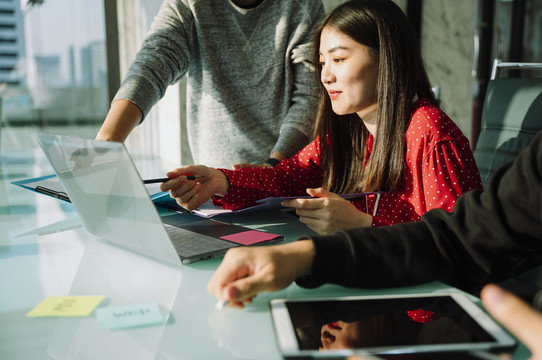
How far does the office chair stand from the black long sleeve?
1.98 ft

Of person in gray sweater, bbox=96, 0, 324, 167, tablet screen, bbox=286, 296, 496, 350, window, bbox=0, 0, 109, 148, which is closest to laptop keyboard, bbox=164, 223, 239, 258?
tablet screen, bbox=286, 296, 496, 350

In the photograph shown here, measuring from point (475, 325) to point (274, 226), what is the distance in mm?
556

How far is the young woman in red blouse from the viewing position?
1003 mm

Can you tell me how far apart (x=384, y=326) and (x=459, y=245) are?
22 cm

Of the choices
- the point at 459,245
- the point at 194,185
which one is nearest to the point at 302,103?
the point at 194,185

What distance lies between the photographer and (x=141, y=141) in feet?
12.6

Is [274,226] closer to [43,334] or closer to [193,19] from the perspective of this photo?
[43,334]

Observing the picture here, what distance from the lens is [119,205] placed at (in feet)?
2.53

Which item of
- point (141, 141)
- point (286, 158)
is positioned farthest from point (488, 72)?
point (286, 158)

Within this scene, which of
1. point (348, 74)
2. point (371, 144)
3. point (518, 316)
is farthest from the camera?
point (371, 144)

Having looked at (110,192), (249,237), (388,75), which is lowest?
(249,237)

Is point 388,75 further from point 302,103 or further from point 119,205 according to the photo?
point 119,205

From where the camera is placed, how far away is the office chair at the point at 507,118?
1.24m

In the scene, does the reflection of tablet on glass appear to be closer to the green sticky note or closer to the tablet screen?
the tablet screen
